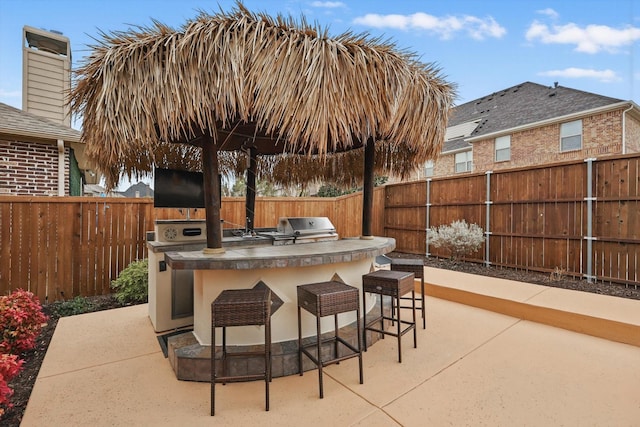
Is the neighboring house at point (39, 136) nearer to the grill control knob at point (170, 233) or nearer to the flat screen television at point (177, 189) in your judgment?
the flat screen television at point (177, 189)

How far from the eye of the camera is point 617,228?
454 centimetres

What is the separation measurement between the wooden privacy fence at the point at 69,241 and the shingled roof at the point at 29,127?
132 centimetres

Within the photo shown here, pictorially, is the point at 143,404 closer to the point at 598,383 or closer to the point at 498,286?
the point at 598,383

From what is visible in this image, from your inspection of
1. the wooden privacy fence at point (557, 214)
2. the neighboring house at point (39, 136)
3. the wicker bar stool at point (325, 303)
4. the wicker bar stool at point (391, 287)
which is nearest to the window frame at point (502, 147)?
the wooden privacy fence at point (557, 214)

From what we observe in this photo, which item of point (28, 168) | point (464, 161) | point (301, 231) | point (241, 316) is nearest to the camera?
point (241, 316)

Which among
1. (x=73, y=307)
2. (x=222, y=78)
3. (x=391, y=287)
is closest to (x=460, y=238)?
(x=391, y=287)

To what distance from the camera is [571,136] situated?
9508 mm

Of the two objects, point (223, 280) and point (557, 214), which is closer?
point (223, 280)

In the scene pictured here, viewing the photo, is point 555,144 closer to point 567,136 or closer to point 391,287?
point 567,136

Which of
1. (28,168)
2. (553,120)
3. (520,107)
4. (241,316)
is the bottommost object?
(241,316)

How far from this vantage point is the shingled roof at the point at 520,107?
381 inches

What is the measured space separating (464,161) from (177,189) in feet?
41.1

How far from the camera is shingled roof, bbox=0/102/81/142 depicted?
4621mm

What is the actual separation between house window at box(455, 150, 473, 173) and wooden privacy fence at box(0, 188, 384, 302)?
38.8 feet
